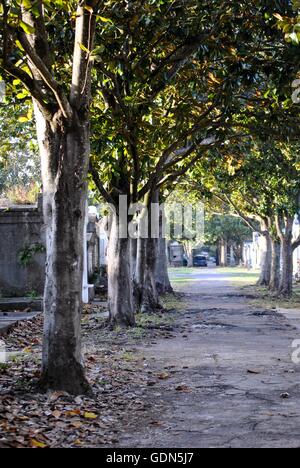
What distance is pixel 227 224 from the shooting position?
7100cm

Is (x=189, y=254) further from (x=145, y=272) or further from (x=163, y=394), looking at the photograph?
(x=163, y=394)

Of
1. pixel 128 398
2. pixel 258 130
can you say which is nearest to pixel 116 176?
pixel 258 130

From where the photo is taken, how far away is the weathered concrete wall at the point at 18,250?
1870 cm

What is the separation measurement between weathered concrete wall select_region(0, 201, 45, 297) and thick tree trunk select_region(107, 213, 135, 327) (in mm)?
3497

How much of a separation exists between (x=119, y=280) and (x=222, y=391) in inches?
284

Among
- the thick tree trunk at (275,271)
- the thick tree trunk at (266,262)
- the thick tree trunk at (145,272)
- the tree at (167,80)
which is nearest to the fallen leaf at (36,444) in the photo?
the tree at (167,80)

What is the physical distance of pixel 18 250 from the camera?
18.6m

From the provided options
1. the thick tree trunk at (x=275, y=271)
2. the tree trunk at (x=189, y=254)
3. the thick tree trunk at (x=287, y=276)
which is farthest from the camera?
the tree trunk at (x=189, y=254)

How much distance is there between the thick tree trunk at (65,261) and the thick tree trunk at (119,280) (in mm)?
7071

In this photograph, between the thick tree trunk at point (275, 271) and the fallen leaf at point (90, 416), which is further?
the thick tree trunk at point (275, 271)

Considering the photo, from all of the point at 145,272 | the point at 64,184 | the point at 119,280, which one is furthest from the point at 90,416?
the point at 145,272

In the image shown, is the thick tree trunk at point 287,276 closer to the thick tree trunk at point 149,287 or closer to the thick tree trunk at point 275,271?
the thick tree trunk at point 275,271

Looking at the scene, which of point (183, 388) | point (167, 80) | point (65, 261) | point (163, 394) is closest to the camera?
point (65, 261)

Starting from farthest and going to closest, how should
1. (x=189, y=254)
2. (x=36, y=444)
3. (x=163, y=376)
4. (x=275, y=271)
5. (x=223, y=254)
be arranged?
(x=223, y=254)
(x=189, y=254)
(x=275, y=271)
(x=163, y=376)
(x=36, y=444)
